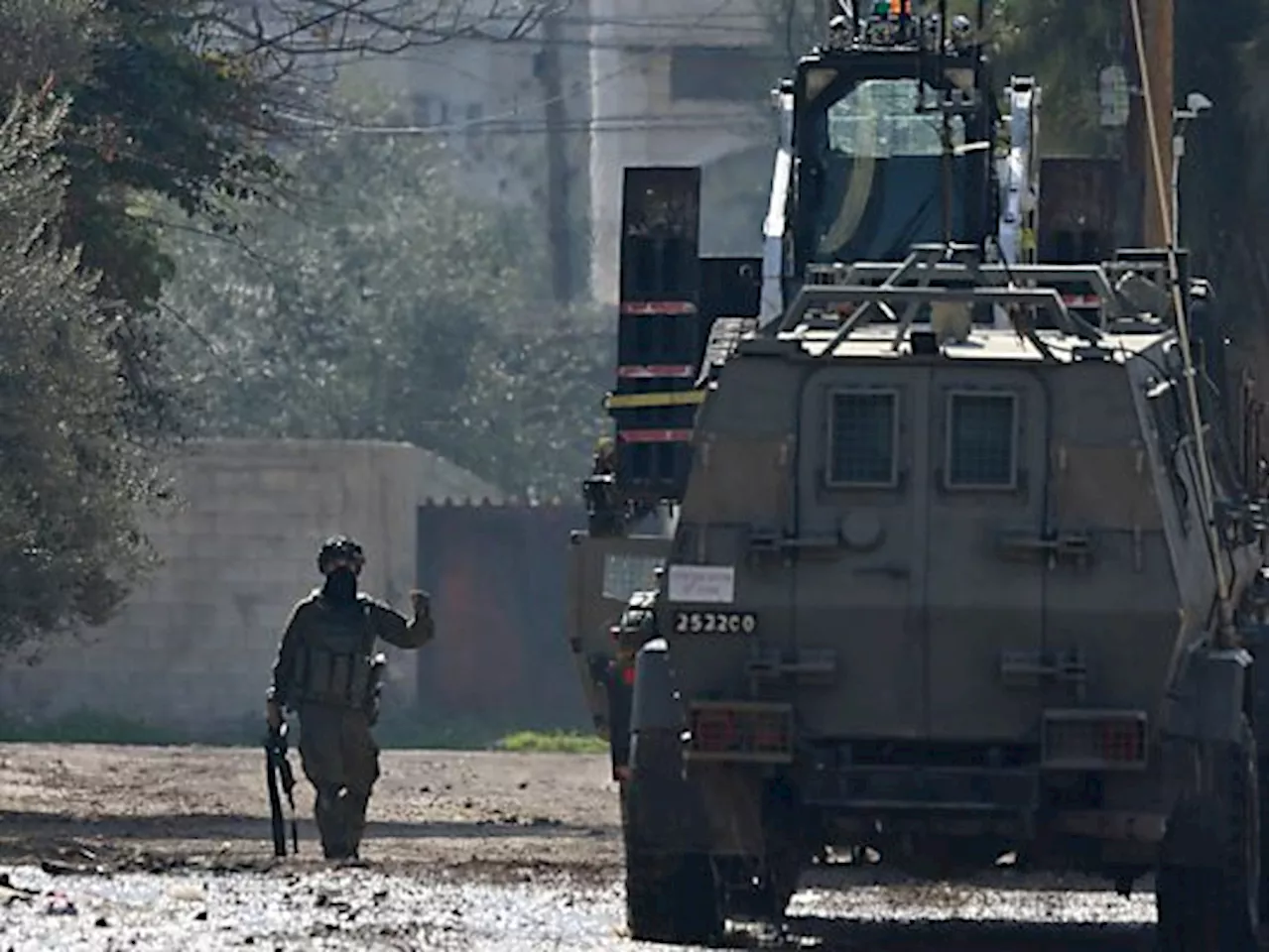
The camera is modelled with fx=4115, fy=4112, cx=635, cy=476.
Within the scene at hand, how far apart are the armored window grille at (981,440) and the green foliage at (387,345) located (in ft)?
127

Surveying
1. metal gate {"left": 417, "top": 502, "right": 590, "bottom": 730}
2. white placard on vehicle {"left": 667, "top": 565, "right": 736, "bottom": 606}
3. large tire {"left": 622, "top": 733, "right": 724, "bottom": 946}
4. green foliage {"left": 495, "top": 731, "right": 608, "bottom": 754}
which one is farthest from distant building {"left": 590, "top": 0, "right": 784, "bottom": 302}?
white placard on vehicle {"left": 667, "top": 565, "right": 736, "bottom": 606}

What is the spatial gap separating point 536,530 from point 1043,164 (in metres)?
21.9

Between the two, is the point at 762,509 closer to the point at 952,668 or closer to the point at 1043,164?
the point at 952,668

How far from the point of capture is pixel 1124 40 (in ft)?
94.6

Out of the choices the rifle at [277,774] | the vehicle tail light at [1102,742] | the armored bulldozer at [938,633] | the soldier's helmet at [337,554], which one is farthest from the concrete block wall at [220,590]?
the vehicle tail light at [1102,742]

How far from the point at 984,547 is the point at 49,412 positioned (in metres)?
10.8

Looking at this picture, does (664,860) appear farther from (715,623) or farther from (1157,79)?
(1157,79)

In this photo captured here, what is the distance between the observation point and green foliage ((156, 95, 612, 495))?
55219mm

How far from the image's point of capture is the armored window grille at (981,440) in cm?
1411

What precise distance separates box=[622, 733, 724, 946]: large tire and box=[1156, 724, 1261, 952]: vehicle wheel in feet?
5.29

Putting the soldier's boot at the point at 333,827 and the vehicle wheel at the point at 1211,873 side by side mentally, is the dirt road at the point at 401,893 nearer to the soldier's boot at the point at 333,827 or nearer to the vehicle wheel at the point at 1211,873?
the soldier's boot at the point at 333,827

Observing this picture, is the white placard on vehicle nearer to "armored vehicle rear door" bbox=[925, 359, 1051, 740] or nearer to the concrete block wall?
"armored vehicle rear door" bbox=[925, 359, 1051, 740]

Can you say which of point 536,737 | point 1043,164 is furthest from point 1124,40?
point 536,737

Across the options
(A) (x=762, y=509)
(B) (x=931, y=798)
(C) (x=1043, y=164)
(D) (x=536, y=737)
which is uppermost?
(C) (x=1043, y=164)
